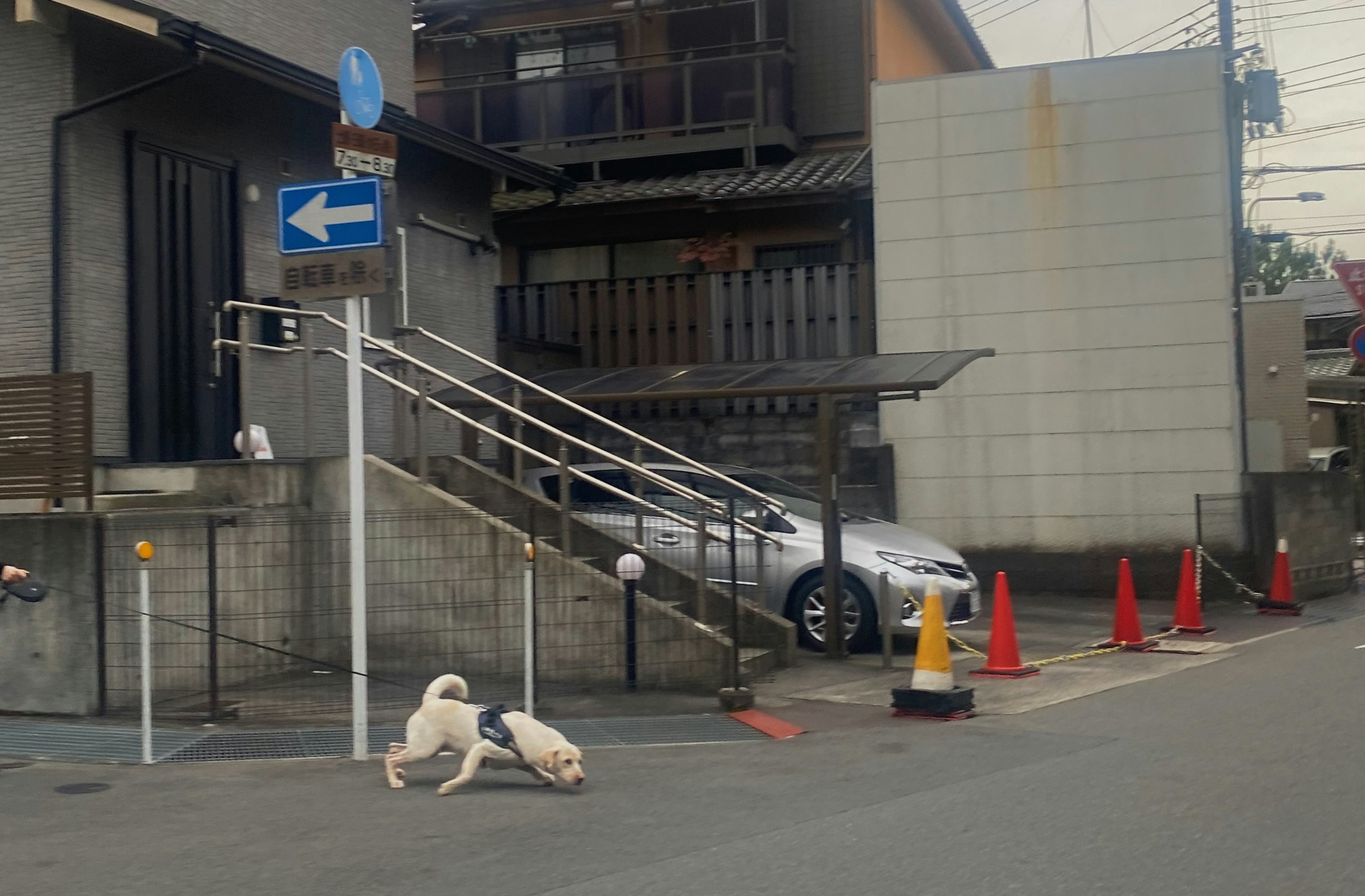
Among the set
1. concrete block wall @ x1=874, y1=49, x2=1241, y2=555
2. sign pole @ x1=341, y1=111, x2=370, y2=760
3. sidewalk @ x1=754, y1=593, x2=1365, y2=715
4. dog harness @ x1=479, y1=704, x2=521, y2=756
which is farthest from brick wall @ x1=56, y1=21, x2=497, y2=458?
concrete block wall @ x1=874, y1=49, x2=1241, y2=555

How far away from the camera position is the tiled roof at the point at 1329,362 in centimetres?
3294

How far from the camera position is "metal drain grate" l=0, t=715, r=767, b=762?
8.33 metres

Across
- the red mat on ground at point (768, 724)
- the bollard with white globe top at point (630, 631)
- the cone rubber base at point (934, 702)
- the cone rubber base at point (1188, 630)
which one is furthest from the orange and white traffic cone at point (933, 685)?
the cone rubber base at point (1188, 630)

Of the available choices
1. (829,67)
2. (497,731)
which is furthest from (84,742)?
(829,67)

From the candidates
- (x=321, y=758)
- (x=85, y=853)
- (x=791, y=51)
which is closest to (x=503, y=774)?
(x=321, y=758)

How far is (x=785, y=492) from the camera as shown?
1394 centimetres

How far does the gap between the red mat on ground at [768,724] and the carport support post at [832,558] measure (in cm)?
234

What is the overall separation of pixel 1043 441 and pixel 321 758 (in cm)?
1100

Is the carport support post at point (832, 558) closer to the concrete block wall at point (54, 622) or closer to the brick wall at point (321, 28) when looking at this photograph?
the concrete block wall at point (54, 622)

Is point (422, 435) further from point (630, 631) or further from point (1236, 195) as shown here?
point (1236, 195)

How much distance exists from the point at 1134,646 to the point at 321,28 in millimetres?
9939

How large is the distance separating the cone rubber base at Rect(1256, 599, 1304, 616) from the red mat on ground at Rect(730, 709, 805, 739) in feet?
26.6

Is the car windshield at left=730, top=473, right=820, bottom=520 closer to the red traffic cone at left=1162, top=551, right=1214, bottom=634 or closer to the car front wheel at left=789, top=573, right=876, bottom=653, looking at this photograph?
the car front wheel at left=789, top=573, right=876, bottom=653

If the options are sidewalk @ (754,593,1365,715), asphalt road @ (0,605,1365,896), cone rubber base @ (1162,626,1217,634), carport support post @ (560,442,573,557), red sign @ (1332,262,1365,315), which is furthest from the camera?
red sign @ (1332,262,1365,315)
